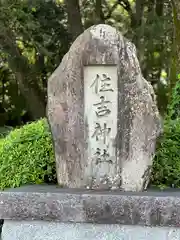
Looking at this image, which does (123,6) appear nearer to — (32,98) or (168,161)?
(32,98)

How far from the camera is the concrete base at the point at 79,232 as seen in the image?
2.76m

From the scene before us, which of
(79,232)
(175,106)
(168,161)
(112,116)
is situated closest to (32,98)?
(175,106)

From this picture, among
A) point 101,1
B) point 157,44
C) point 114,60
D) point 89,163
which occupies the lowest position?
point 89,163

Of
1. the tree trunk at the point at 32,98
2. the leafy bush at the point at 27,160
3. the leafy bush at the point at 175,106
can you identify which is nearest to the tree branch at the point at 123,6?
the tree trunk at the point at 32,98

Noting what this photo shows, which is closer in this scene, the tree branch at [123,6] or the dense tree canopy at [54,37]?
the dense tree canopy at [54,37]

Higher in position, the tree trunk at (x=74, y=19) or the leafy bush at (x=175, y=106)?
the tree trunk at (x=74, y=19)

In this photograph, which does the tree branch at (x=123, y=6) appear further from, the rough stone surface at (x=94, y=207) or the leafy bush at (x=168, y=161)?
the rough stone surface at (x=94, y=207)

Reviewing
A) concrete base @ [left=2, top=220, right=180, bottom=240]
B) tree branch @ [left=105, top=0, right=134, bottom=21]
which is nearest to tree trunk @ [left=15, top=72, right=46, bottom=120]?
tree branch @ [left=105, top=0, right=134, bottom=21]

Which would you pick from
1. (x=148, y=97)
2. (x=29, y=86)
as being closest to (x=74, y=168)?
(x=148, y=97)

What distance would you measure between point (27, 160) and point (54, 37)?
18.1 feet

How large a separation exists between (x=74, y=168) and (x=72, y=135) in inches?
7.8

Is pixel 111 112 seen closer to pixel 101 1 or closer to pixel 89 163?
pixel 89 163

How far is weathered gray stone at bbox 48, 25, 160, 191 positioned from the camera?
9.59 feet

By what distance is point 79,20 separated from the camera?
28.3 ft
